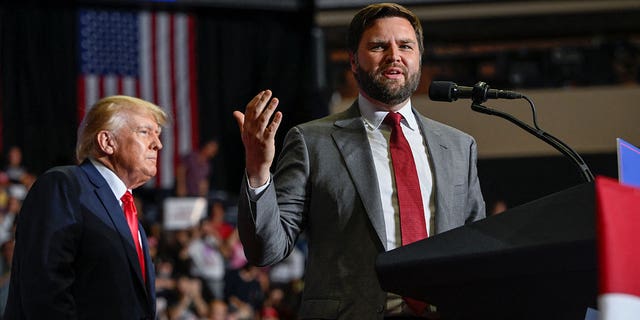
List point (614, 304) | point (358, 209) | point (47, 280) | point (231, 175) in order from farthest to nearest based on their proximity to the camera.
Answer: point (231, 175)
point (47, 280)
point (358, 209)
point (614, 304)

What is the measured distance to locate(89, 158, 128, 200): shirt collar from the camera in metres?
2.68

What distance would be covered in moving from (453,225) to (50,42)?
768 cm

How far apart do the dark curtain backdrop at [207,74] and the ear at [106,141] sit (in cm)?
602

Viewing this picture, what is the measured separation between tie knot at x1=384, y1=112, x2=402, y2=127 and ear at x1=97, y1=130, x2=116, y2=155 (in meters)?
0.94

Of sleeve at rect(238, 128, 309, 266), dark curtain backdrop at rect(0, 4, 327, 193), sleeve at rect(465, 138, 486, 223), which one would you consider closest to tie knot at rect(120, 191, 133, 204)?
sleeve at rect(238, 128, 309, 266)

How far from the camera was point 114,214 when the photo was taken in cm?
256

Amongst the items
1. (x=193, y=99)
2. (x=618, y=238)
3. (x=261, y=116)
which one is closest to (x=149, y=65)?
(x=193, y=99)

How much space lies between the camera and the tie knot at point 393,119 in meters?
2.15

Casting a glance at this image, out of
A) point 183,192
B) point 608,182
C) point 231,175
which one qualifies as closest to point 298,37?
point 231,175

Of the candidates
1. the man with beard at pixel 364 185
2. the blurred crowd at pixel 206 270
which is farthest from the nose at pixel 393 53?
the blurred crowd at pixel 206 270

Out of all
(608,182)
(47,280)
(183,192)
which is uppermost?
(608,182)

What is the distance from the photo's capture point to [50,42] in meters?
9.05

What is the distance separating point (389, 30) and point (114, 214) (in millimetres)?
944

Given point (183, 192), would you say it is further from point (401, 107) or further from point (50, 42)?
point (401, 107)
